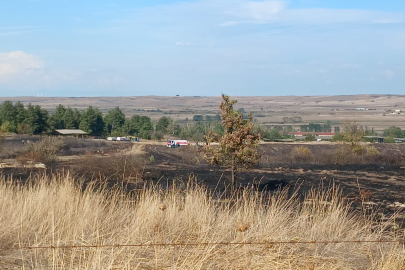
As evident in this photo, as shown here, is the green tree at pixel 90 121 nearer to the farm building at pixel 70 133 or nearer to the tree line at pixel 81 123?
the tree line at pixel 81 123

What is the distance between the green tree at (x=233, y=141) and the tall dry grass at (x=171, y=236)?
7.00 metres

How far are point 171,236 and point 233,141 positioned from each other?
28.2 ft

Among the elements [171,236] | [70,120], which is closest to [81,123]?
[70,120]

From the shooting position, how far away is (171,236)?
6445 millimetres

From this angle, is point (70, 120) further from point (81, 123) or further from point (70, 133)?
point (70, 133)

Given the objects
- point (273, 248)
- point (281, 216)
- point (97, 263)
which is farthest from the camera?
point (281, 216)

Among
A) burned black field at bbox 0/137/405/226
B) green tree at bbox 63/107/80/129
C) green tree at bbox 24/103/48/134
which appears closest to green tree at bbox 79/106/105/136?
green tree at bbox 63/107/80/129

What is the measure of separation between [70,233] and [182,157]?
33.6 metres

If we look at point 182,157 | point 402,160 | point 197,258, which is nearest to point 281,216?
point 197,258

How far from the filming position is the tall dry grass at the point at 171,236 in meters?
5.32

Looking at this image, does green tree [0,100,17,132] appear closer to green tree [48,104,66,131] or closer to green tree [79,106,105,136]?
green tree [48,104,66,131]

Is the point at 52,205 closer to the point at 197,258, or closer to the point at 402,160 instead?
the point at 197,258

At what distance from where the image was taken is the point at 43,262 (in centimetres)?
536

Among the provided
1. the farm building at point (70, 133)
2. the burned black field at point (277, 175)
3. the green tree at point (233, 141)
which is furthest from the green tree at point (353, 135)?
the farm building at point (70, 133)
